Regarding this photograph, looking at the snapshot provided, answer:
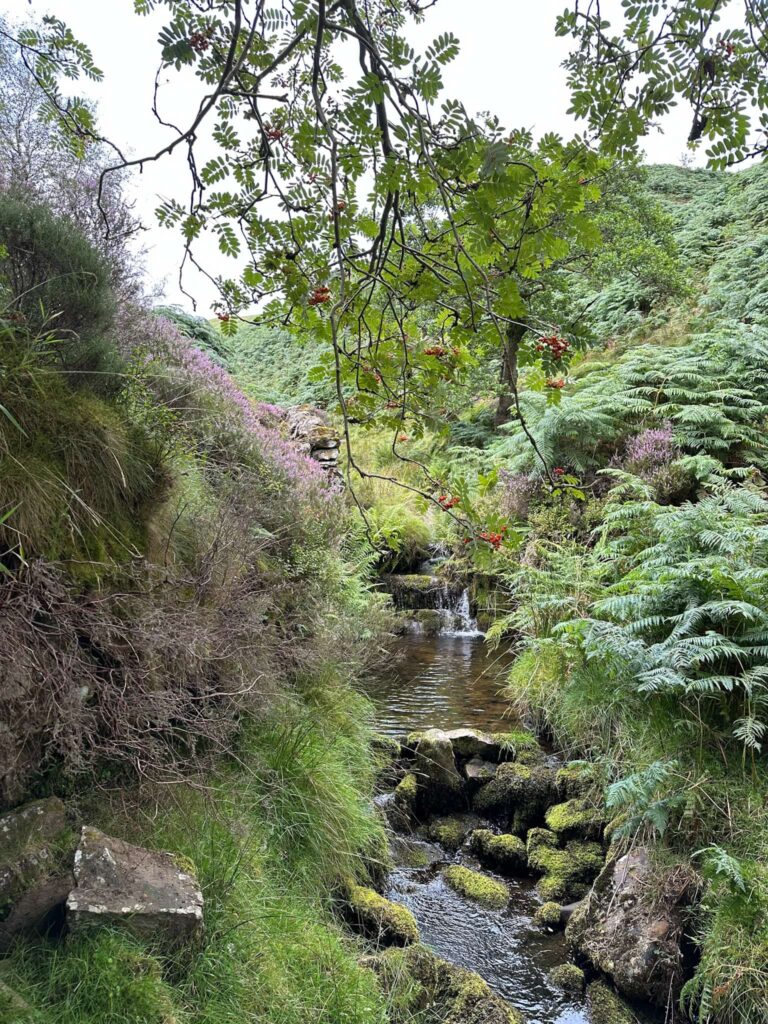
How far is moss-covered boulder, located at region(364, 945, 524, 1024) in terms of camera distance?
2840mm

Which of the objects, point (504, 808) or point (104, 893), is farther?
point (504, 808)

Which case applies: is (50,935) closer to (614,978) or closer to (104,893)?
(104,893)

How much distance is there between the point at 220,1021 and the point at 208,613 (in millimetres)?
1607

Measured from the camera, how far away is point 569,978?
3.27 metres

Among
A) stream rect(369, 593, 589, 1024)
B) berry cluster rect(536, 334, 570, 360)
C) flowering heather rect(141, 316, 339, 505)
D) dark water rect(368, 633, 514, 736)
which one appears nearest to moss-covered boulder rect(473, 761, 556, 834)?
stream rect(369, 593, 589, 1024)

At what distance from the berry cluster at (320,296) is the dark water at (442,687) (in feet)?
15.2

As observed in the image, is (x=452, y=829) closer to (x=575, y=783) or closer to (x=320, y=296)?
(x=575, y=783)

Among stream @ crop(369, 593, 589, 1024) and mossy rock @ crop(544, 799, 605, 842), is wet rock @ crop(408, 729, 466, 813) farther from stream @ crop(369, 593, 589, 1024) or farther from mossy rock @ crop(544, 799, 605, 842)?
mossy rock @ crop(544, 799, 605, 842)

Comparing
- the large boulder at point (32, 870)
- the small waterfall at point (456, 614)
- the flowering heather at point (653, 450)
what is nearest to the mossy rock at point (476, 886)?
the large boulder at point (32, 870)

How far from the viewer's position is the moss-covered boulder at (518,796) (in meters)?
4.62

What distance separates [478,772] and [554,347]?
13.9ft

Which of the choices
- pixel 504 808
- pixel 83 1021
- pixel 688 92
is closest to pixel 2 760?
pixel 83 1021

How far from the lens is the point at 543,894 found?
3.94 meters

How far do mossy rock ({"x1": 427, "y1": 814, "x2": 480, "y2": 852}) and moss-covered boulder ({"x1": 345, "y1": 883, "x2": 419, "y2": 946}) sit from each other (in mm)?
1154
